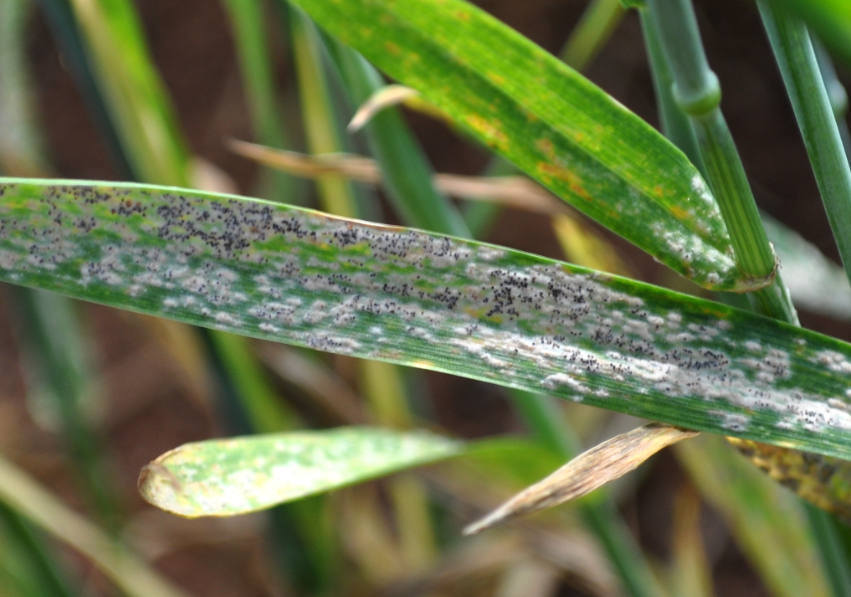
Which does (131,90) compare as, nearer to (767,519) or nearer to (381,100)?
(381,100)

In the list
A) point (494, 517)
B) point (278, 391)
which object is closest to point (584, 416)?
point (278, 391)

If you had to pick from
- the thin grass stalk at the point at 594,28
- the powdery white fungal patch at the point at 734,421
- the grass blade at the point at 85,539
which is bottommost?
the grass blade at the point at 85,539

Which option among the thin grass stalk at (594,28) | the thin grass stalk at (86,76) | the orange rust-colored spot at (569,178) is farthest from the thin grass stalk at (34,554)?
the thin grass stalk at (594,28)

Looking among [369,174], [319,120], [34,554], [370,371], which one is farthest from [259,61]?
[34,554]

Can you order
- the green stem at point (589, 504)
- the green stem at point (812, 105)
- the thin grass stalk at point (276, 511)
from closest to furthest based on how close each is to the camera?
the green stem at point (812, 105) < the green stem at point (589, 504) < the thin grass stalk at point (276, 511)

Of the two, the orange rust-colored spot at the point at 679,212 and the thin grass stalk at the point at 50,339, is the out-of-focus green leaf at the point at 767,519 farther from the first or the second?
the thin grass stalk at the point at 50,339

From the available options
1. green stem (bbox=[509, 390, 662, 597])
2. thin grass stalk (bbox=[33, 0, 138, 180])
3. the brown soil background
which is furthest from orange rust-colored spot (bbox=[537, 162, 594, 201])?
the brown soil background

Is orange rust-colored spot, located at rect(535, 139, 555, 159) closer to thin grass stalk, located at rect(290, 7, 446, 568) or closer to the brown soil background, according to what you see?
thin grass stalk, located at rect(290, 7, 446, 568)
